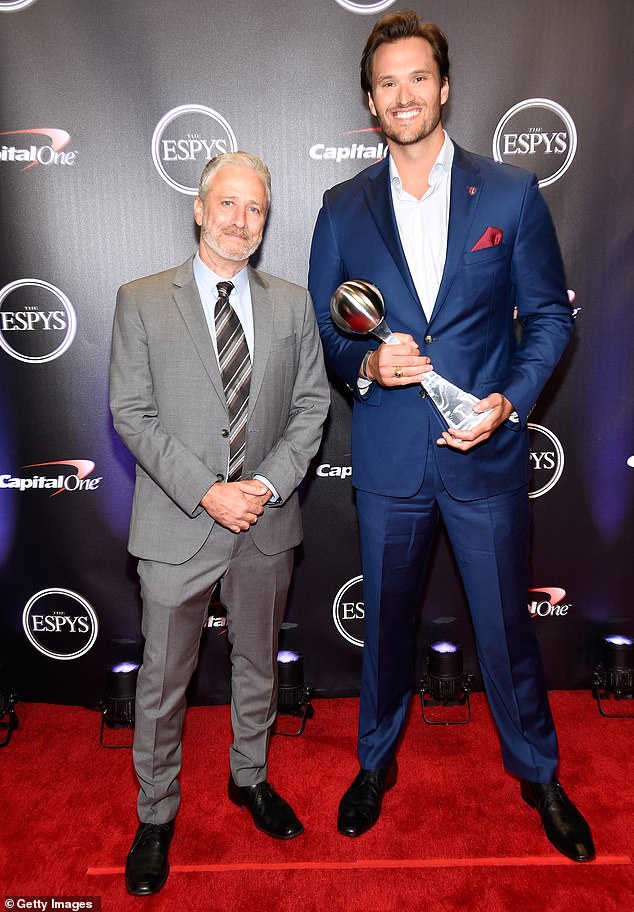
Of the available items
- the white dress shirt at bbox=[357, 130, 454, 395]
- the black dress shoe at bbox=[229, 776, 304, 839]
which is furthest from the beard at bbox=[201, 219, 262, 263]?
the black dress shoe at bbox=[229, 776, 304, 839]

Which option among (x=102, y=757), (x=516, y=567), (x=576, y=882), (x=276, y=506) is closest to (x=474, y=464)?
(x=516, y=567)

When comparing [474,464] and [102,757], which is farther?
[102,757]

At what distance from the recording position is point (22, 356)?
10.8 feet

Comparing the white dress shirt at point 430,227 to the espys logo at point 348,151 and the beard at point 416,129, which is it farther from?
the espys logo at point 348,151

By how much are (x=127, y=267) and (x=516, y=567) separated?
2053 mm

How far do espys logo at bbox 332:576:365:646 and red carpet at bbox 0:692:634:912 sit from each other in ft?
1.43

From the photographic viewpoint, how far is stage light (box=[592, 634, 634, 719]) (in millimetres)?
3408

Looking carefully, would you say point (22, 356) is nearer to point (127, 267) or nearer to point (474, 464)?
point (127, 267)

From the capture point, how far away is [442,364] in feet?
7.60

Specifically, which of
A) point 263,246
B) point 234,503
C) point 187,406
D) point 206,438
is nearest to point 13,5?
point 263,246

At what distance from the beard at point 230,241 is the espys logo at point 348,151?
106 cm

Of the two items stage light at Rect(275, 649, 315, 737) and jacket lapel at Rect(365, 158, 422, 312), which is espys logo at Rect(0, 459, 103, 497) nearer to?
stage light at Rect(275, 649, 315, 737)

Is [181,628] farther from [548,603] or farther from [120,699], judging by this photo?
[548,603]

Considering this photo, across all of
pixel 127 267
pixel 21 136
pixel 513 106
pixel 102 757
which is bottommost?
pixel 102 757
